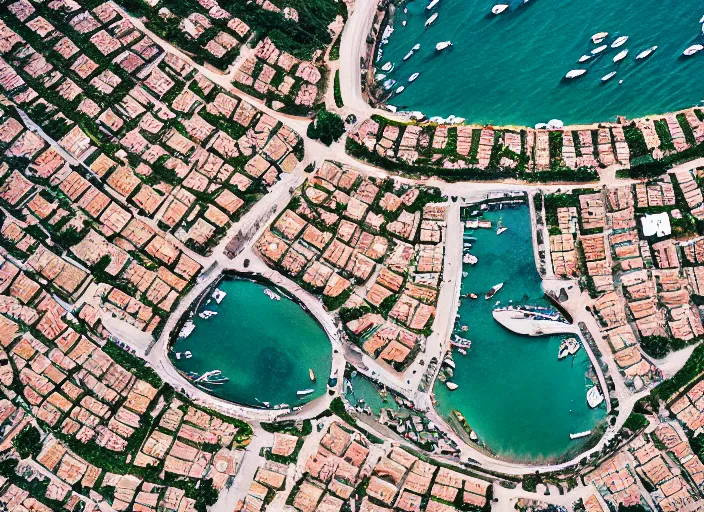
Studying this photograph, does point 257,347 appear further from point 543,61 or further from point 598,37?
point 598,37

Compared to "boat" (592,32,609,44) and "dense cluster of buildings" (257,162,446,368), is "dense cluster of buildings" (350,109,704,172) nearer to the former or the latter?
"dense cluster of buildings" (257,162,446,368)

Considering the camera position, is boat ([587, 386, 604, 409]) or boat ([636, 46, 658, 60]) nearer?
boat ([587, 386, 604, 409])

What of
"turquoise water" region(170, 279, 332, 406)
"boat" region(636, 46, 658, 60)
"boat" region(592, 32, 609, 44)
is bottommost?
"turquoise water" region(170, 279, 332, 406)

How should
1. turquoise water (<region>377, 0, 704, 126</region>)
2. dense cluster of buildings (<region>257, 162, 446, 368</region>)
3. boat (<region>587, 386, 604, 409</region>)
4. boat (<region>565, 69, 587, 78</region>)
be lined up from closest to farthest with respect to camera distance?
boat (<region>587, 386, 604, 409</region>) < dense cluster of buildings (<region>257, 162, 446, 368</region>) < boat (<region>565, 69, 587, 78</region>) < turquoise water (<region>377, 0, 704, 126</region>)

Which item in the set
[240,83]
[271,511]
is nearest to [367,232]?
[240,83]

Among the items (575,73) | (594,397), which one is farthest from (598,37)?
(594,397)

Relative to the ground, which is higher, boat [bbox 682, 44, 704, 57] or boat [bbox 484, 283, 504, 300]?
boat [bbox 682, 44, 704, 57]

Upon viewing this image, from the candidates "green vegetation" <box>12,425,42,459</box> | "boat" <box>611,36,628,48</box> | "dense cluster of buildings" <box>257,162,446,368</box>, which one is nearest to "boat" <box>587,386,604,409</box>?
"dense cluster of buildings" <box>257,162,446,368</box>
